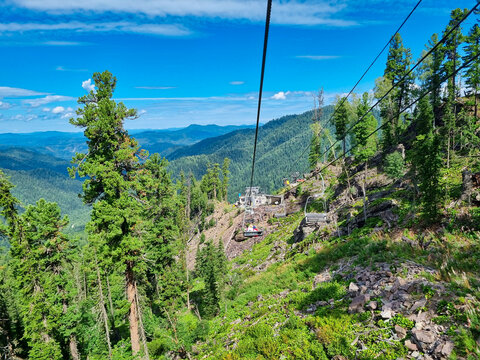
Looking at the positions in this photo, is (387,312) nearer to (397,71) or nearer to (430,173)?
(430,173)

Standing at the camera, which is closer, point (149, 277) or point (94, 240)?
point (94, 240)

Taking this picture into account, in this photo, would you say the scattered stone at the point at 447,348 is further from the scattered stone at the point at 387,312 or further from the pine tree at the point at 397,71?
the pine tree at the point at 397,71

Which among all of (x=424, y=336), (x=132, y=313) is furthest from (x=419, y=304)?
(x=132, y=313)

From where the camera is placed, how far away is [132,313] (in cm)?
1437

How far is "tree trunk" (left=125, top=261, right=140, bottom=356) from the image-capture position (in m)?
14.4

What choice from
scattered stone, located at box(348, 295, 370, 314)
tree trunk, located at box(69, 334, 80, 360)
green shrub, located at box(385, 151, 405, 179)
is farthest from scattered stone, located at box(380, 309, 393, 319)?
green shrub, located at box(385, 151, 405, 179)

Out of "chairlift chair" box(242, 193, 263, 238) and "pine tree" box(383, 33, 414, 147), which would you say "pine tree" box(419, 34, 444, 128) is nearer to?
"pine tree" box(383, 33, 414, 147)

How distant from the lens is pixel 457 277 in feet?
28.0

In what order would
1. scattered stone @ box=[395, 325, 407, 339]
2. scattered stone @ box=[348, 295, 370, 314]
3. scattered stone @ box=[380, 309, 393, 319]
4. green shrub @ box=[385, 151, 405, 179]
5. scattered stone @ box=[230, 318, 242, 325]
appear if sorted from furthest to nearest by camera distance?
green shrub @ box=[385, 151, 405, 179]
scattered stone @ box=[230, 318, 242, 325]
scattered stone @ box=[348, 295, 370, 314]
scattered stone @ box=[380, 309, 393, 319]
scattered stone @ box=[395, 325, 407, 339]

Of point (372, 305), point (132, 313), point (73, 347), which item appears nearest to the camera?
point (372, 305)

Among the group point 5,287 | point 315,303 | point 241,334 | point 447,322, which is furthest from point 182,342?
point 5,287

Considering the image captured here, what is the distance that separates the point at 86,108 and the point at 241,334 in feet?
46.3

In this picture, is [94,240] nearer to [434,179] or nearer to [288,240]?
[434,179]

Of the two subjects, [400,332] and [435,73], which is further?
[435,73]
